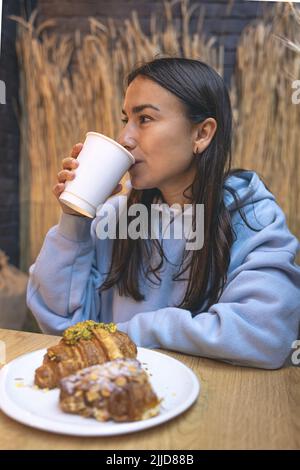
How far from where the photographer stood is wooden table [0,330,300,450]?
25.3 inches

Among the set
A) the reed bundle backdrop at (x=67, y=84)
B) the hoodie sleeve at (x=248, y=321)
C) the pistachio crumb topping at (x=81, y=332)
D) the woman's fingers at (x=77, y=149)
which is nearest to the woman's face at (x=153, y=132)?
the woman's fingers at (x=77, y=149)

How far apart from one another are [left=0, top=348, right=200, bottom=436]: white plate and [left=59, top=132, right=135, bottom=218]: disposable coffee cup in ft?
1.01

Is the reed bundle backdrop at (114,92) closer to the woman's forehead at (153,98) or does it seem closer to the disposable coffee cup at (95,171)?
the woman's forehead at (153,98)

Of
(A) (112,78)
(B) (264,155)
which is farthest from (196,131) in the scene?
(A) (112,78)

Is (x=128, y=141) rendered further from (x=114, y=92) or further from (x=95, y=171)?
(x=114, y=92)

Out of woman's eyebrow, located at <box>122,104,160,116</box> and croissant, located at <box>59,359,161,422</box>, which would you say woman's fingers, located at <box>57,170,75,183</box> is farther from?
croissant, located at <box>59,359,161,422</box>

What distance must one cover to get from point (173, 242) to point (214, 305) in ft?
1.15

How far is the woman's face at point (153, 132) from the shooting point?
120 centimetres

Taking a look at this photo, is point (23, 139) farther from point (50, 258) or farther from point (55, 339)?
point (55, 339)

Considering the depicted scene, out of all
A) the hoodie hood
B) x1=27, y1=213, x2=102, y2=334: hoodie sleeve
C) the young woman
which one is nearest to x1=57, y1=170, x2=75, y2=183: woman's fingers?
the young woman

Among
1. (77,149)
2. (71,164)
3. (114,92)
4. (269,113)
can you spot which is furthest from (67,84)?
(71,164)

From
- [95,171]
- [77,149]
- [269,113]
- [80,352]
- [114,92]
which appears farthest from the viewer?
[114,92]

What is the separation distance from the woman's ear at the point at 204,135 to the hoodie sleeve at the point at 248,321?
1.03 feet

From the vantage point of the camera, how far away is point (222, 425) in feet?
Result: 2.27
